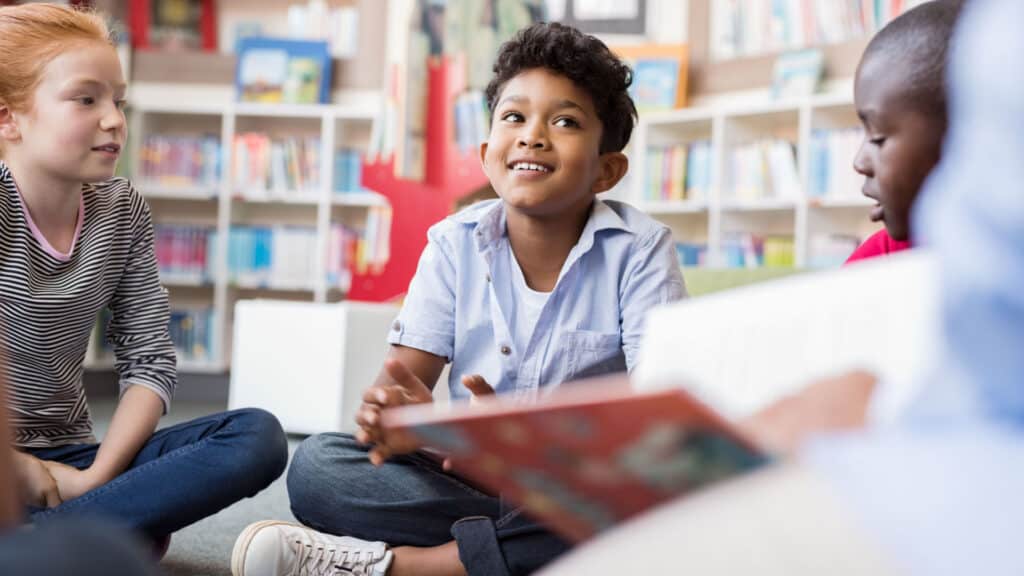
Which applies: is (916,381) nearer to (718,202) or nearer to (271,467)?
(271,467)

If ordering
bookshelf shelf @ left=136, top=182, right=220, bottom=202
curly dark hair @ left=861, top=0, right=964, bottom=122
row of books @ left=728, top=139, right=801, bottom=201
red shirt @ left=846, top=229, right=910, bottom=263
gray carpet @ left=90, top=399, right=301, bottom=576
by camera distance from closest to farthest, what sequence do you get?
1. curly dark hair @ left=861, top=0, right=964, bottom=122
2. red shirt @ left=846, top=229, right=910, bottom=263
3. gray carpet @ left=90, top=399, right=301, bottom=576
4. row of books @ left=728, top=139, right=801, bottom=201
5. bookshelf shelf @ left=136, top=182, right=220, bottom=202

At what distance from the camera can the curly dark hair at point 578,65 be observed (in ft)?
5.03

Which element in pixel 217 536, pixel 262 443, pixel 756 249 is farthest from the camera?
pixel 756 249

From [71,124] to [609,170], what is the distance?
0.73 m

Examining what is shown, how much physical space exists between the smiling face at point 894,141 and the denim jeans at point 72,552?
805 millimetres

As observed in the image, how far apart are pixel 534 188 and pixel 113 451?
2.09 ft

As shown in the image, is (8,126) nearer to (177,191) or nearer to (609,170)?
(609,170)

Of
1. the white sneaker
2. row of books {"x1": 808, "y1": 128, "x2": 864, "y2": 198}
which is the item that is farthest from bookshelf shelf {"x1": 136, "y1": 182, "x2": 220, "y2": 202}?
the white sneaker

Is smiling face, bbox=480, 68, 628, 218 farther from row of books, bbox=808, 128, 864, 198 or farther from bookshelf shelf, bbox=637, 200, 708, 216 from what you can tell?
bookshelf shelf, bbox=637, 200, 708, 216

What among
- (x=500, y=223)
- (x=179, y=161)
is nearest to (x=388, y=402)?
(x=500, y=223)

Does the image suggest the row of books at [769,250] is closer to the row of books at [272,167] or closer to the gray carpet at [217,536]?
the row of books at [272,167]

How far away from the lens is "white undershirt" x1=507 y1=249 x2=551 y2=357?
145 centimetres

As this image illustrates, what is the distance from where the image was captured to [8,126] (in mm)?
1467

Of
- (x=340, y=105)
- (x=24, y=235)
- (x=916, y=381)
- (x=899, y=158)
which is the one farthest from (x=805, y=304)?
(x=340, y=105)
